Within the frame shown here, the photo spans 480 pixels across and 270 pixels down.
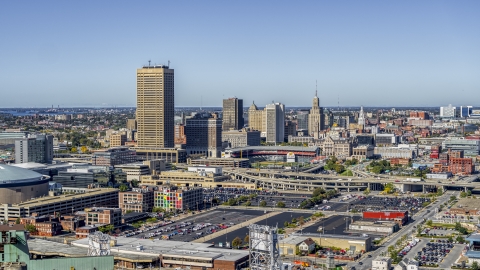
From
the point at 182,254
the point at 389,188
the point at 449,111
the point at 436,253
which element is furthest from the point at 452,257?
the point at 449,111

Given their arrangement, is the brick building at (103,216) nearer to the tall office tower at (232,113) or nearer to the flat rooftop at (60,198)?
the flat rooftop at (60,198)

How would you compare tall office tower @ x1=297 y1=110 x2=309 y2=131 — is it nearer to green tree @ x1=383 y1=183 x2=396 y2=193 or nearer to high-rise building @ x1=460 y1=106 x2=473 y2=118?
high-rise building @ x1=460 y1=106 x2=473 y2=118

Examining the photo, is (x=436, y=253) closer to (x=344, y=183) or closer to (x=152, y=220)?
(x=152, y=220)

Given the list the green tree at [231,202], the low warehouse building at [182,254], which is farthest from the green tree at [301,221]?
the low warehouse building at [182,254]

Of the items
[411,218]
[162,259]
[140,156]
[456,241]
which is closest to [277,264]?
[162,259]

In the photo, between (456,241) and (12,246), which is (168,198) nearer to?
(456,241)
